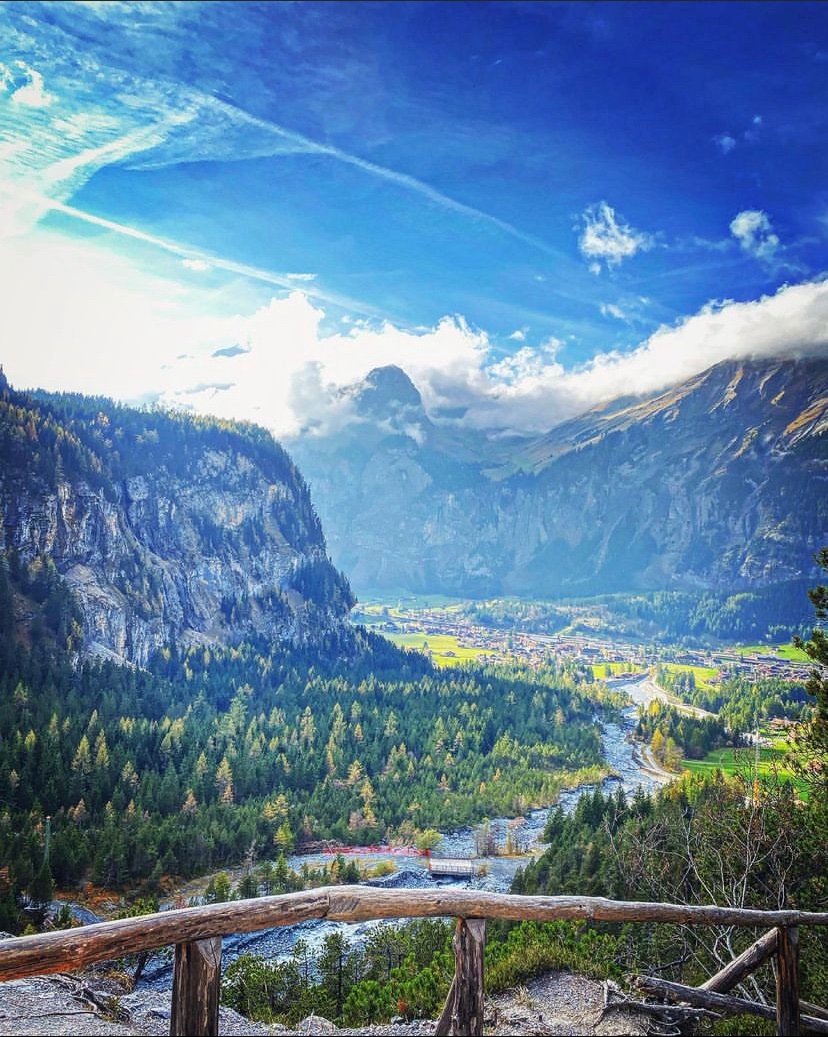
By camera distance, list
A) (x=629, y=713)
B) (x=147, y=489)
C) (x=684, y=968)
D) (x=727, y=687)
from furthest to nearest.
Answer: (x=147, y=489) → (x=727, y=687) → (x=629, y=713) → (x=684, y=968)

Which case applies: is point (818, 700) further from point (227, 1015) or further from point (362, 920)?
point (362, 920)

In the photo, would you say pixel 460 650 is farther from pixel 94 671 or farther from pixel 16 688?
pixel 16 688

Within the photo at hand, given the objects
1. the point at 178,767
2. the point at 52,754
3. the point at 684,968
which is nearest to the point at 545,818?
the point at 178,767

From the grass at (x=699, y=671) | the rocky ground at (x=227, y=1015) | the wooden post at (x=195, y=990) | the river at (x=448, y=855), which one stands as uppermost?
the wooden post at (x=195, y=990)

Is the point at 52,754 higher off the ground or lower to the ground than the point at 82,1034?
lower

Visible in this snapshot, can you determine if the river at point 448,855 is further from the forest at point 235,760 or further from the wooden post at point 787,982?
the wooden post at point 787,982

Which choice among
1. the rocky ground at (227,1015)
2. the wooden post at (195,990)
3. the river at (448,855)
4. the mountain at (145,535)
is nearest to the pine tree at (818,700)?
the rocky ground at (227,1015)

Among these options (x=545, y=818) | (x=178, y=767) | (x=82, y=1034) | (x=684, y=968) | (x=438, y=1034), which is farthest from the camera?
(x=178, y=767)

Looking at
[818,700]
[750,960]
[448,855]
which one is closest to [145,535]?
[448,855]

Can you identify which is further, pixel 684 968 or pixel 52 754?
pixel 52 754
